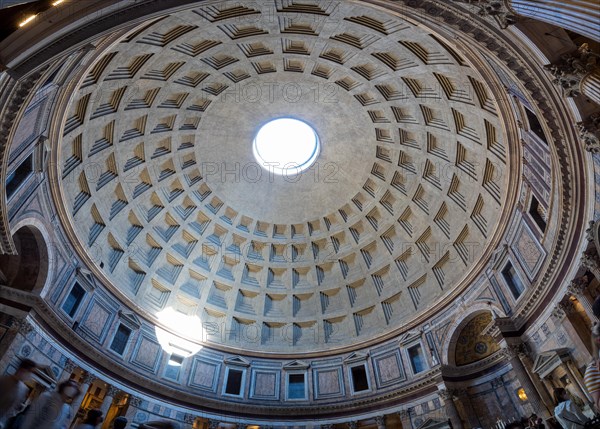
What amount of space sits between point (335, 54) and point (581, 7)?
17500 mm

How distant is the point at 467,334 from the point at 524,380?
17.9 feet

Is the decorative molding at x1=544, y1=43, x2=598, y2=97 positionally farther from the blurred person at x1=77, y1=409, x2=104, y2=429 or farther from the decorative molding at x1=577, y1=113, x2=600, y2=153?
the blurred person at x1=77, y1=409, x2=104, y2=429

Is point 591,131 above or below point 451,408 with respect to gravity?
above

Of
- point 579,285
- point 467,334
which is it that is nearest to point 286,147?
point 467,334

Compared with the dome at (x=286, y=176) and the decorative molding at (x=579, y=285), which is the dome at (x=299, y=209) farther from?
the dome at (x=286, y=176)

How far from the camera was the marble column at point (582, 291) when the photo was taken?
50.4 feet

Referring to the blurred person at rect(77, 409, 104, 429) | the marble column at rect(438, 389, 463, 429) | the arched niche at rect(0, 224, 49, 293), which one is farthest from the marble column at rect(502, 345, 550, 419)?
the arched niche at rect(0, 224, 49, 293)

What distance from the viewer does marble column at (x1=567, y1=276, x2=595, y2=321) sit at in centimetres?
1537

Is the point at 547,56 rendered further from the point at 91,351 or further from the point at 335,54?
the point at 91,351

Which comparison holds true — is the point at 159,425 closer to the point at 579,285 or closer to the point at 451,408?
the point at 579,285

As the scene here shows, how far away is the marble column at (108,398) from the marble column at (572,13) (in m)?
23.5

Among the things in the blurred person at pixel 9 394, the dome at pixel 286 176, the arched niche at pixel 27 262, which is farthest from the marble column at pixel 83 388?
the blurred person at pixel 9 394

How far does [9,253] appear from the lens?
15719 mm

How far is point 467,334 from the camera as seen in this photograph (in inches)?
926
